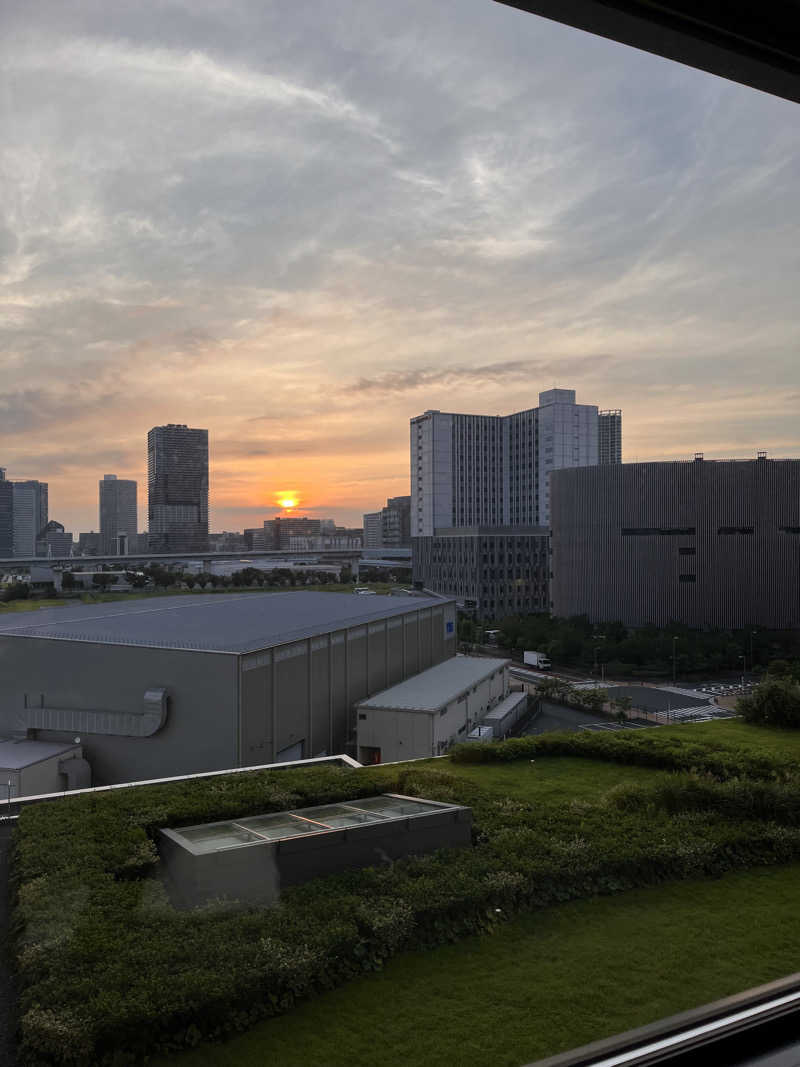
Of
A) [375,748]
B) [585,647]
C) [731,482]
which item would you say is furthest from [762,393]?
[731,482]

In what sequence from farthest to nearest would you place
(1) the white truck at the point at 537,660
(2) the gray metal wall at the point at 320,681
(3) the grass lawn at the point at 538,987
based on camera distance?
(1) the white truck at the point at 537,660, (2) the gray metal wall at the point at 320,681, (3) the grass lawn at the point at 538,987

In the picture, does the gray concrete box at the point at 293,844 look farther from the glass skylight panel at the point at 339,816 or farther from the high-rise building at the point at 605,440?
the high-rise building at the point at 605,440

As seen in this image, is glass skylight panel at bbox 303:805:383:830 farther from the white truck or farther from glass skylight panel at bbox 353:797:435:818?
the white truck

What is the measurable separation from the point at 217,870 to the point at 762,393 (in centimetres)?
184

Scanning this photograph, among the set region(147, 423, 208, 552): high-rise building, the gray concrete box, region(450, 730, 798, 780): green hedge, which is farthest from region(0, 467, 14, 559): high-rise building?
region(450, 730, 798, 780): green hedge

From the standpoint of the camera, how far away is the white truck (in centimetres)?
1767

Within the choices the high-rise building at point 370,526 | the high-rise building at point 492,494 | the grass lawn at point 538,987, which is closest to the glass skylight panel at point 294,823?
the grass lawn at point 538,987

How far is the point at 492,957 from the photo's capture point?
1.33m

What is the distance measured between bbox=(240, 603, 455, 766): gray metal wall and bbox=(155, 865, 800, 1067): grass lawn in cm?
444

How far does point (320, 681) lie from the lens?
7004mm

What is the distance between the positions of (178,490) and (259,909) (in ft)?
4.24

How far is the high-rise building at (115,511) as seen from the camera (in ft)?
6.44

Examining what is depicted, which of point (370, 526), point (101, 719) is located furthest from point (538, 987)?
point (370, 526)

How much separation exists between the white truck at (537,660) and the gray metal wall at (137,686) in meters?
13.2
